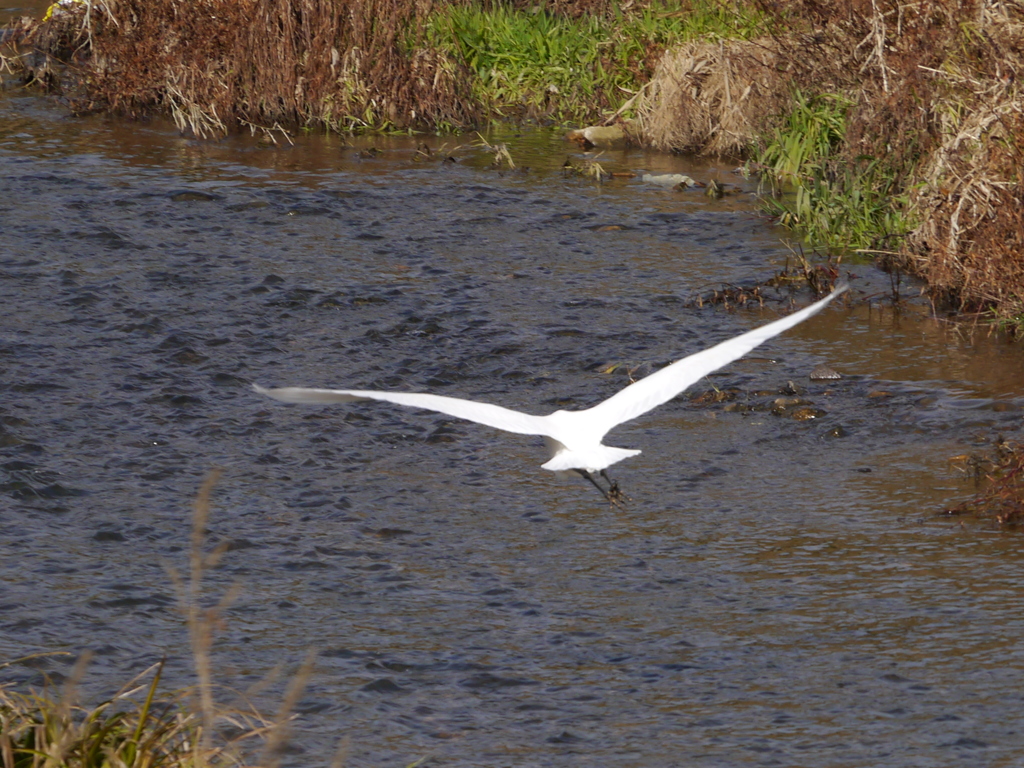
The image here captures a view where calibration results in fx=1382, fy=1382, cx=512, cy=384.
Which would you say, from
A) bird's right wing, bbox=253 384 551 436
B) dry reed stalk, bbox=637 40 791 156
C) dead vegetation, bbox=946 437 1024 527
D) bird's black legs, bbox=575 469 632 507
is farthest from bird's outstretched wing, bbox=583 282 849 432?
dry reed stalk, bbox=637 40 791 156

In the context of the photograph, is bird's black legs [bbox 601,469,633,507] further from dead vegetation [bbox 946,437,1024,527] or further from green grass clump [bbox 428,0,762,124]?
green grass clump [bbox 428,0,762,124]

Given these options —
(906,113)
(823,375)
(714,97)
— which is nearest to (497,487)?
(823,375)

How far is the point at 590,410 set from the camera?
156 inches

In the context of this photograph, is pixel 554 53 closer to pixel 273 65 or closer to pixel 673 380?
pixel 273 65

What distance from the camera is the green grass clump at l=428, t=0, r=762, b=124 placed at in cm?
1119

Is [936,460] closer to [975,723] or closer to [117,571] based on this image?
[975,723]

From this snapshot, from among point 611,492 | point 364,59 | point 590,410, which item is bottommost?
point 611,492

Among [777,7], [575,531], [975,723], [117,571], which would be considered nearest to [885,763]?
[975,723]

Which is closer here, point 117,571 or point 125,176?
point 117,571

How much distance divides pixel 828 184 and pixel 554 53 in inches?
150

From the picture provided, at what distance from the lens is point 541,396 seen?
21.2ft

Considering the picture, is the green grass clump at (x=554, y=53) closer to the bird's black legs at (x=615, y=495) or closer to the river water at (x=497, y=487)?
the river water at (x=497, y=487)

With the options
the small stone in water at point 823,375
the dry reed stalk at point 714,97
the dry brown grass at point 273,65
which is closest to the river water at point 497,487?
the small stone in water at point 823,375

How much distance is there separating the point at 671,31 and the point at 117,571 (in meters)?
7.48
